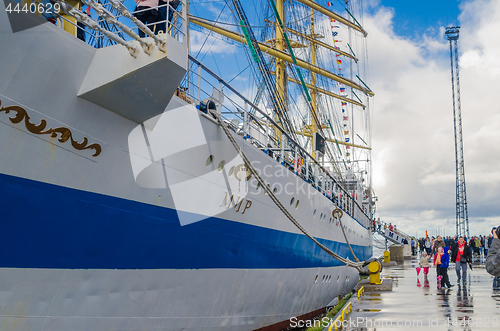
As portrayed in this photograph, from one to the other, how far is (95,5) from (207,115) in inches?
103

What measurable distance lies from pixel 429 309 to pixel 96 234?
22.7 ft

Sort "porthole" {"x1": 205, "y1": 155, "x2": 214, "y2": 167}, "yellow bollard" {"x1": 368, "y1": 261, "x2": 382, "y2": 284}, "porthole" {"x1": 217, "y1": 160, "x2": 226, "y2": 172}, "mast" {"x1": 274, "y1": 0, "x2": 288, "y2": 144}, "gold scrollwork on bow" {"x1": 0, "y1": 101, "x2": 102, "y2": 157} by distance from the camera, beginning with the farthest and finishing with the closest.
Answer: "mast" {"x1": 274, "y1": 0, "x2": 288, "y2": 144} → "yellow bollard" {"x1": 368, "y1": 261, "x2": 382, "y2": 284} → "porthole" {"x1": 217, "y1": 160, "x2": 226, "y2": 172} → "porthole" {"x1": 205, "y1": 155, "x2": 214, "y2": 167} → "gold scrollwork on bow" {"x1": 0, "y1": 101, "x2": 102, "y2": 157}

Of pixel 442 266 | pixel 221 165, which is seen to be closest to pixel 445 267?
pixel 442 266

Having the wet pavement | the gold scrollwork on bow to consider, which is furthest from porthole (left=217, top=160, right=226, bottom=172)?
the wet pavement

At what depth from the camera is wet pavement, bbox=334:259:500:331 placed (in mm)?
6461

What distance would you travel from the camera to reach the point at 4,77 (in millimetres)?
3537

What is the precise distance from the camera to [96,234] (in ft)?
13.9

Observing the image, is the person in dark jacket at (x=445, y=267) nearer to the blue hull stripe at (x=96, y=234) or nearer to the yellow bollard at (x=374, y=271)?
the yellow bollard at (x=374, y=271)

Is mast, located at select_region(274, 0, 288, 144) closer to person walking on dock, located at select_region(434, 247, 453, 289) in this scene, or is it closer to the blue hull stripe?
person walking on dock, located at select_region(434, 247, 453, 289)

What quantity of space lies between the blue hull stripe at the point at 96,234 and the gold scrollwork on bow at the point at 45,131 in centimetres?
48

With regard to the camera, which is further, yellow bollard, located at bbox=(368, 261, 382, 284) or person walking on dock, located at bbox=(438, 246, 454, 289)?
yellow bollard, located at bbox=(368, 261, 382, 284)

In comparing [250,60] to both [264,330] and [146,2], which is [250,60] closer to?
[146,2]

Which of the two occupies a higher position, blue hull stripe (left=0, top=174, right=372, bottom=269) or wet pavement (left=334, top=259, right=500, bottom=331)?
blue hull stripe (left=0, top=174, right=372, bottom=269)

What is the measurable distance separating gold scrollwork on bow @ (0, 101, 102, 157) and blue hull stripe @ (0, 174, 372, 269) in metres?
0.48
